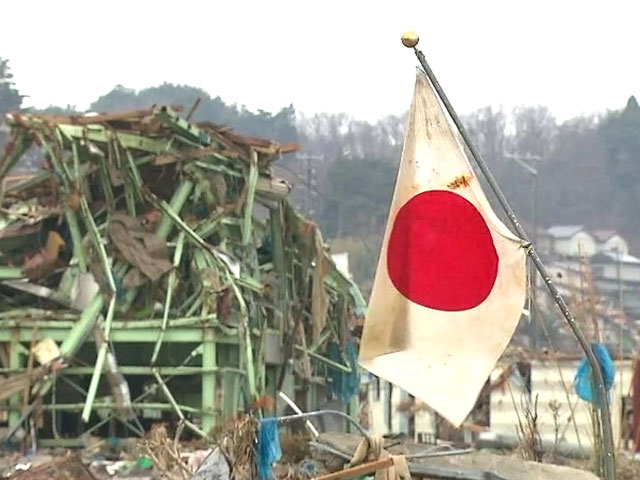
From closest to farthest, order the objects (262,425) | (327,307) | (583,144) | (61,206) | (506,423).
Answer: (262,425), (61,206), (327,307), (506,423), (583,144)

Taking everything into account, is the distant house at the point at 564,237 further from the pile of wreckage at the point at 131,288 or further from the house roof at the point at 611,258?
the pile of wreckage at the point at 131,288

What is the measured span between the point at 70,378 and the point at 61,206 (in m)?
2.55

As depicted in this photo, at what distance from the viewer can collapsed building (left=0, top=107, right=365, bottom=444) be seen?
15.8 m

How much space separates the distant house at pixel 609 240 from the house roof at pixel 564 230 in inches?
39.2

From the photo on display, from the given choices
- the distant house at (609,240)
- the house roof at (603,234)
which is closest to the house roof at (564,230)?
the house roof at (603,234)

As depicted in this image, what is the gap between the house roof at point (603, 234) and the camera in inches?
2362

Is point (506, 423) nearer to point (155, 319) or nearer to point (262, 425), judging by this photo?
→ point (155, 319)

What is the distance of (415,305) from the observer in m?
6.18

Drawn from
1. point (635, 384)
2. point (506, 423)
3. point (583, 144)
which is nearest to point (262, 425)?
point (635, 384)

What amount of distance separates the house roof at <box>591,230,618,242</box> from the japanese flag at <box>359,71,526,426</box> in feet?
179

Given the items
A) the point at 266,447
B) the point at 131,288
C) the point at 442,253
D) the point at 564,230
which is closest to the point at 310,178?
the point at 564,230

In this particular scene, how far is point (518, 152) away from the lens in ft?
227

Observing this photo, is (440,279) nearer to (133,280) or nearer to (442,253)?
(442,253)

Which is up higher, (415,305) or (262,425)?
(415,305)
